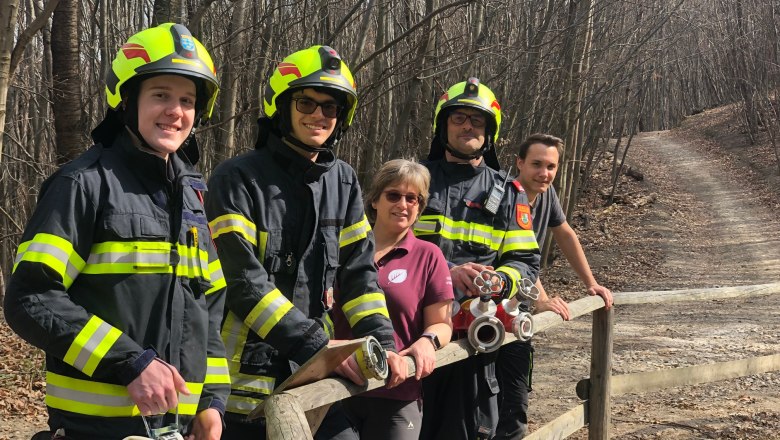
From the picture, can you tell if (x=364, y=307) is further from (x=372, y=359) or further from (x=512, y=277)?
(x=512, y=277)

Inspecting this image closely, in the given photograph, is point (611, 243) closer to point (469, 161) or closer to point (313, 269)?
point (469, 161)

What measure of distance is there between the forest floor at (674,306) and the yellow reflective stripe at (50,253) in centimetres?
529

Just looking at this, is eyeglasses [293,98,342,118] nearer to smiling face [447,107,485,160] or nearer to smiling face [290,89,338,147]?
smiling face [290,89,338,147]

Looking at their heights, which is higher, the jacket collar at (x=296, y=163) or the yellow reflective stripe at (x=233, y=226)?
the jacket collar at (x=296, y=163)

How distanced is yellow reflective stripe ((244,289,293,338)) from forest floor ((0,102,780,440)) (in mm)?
4606

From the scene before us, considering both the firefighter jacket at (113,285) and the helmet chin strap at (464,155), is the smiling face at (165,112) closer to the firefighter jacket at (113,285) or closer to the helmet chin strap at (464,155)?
the firefighter jacket at (113,285)

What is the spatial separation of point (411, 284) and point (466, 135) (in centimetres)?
100

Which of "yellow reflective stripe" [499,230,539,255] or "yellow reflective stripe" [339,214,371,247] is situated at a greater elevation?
"yellow reflective stripe" [339,214,371,247]

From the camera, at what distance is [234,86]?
8.50 metres

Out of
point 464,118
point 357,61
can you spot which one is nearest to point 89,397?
point 464,118

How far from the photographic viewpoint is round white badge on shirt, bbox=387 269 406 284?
354 cm

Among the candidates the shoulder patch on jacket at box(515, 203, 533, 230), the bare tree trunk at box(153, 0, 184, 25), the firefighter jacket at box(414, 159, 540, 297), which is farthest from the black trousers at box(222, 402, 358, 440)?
the bare tree trunk at box(153, 0, 184, 25)

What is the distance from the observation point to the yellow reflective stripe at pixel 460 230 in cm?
408

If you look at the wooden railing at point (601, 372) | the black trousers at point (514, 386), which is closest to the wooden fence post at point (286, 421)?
the wooden railing at point (601, 372)
